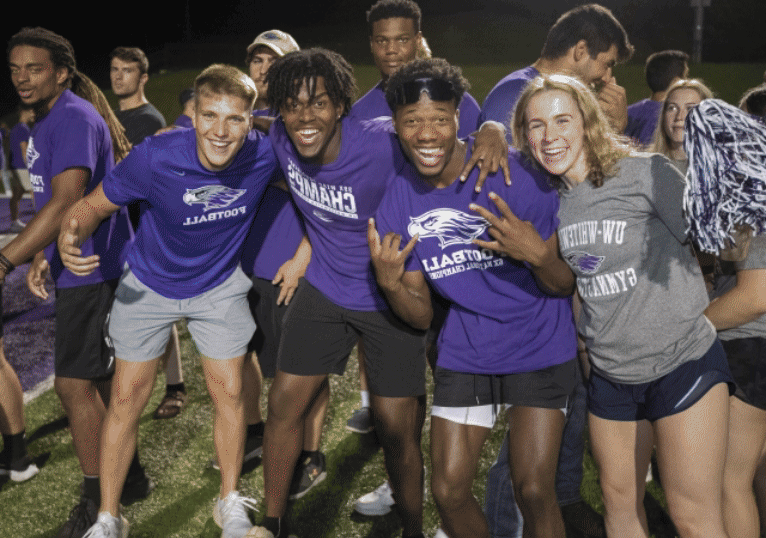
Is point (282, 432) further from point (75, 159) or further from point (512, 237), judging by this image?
point (75, 159)

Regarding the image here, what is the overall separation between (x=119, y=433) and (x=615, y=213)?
2.33 metres

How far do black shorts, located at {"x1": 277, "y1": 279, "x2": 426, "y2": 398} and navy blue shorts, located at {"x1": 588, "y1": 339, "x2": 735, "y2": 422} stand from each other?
850 millimetres

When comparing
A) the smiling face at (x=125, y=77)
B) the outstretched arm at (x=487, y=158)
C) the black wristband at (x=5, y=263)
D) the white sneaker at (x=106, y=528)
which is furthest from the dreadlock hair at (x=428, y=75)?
the smiling face at (x=125, y=77)

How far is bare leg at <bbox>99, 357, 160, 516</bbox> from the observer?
305 cm

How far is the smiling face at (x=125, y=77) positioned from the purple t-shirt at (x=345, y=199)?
9.79 feet

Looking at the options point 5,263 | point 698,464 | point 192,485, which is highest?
point 5,263

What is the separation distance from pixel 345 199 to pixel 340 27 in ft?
120

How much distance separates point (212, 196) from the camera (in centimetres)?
300

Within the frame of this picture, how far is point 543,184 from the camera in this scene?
2.46m

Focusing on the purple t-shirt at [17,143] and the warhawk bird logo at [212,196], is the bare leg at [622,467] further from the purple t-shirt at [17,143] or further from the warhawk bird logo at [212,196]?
the purple t-shirt at [17,143]

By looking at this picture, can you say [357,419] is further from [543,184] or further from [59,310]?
[543,184]

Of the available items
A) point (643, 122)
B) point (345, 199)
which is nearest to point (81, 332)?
point (345, 199)

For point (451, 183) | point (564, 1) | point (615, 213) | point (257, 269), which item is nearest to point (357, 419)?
point (257, 269)

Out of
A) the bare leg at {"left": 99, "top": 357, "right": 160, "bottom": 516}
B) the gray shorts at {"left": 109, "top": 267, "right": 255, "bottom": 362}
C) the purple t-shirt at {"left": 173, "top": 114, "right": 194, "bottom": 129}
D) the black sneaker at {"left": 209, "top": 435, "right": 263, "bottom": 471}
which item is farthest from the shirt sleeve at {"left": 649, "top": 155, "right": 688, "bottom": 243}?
the purple t-shirt at {"left": 173, "top": 114, "right": 194, "bottom": 129}
